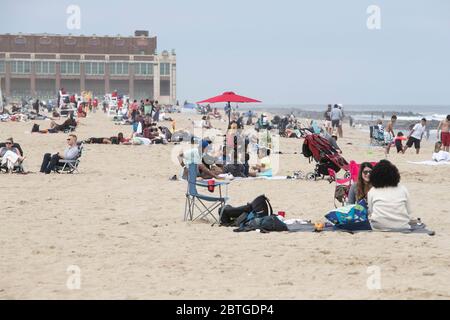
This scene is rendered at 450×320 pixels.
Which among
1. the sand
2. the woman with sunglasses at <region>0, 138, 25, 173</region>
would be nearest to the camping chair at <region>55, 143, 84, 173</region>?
the woman with sunglasses at <region>0, 138, 25, 173</region>

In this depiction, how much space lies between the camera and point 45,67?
9731cm

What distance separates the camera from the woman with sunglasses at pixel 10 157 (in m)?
16.6

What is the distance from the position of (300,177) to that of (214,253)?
25.0ft

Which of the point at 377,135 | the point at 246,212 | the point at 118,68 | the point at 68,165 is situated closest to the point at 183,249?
the point at 246,212

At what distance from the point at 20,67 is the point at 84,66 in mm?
7070

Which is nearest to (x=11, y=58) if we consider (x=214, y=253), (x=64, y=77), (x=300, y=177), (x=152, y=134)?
(x=64, y=77)

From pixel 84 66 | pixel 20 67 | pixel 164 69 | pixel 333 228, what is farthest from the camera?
pixel 164 69

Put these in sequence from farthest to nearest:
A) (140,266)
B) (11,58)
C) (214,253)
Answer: (11,58)
(214,253)
(140,266)

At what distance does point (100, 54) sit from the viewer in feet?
327

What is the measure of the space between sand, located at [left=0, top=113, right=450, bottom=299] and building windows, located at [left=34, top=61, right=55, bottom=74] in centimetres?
8404

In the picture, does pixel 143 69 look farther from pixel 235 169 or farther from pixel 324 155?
pixel 324 155
